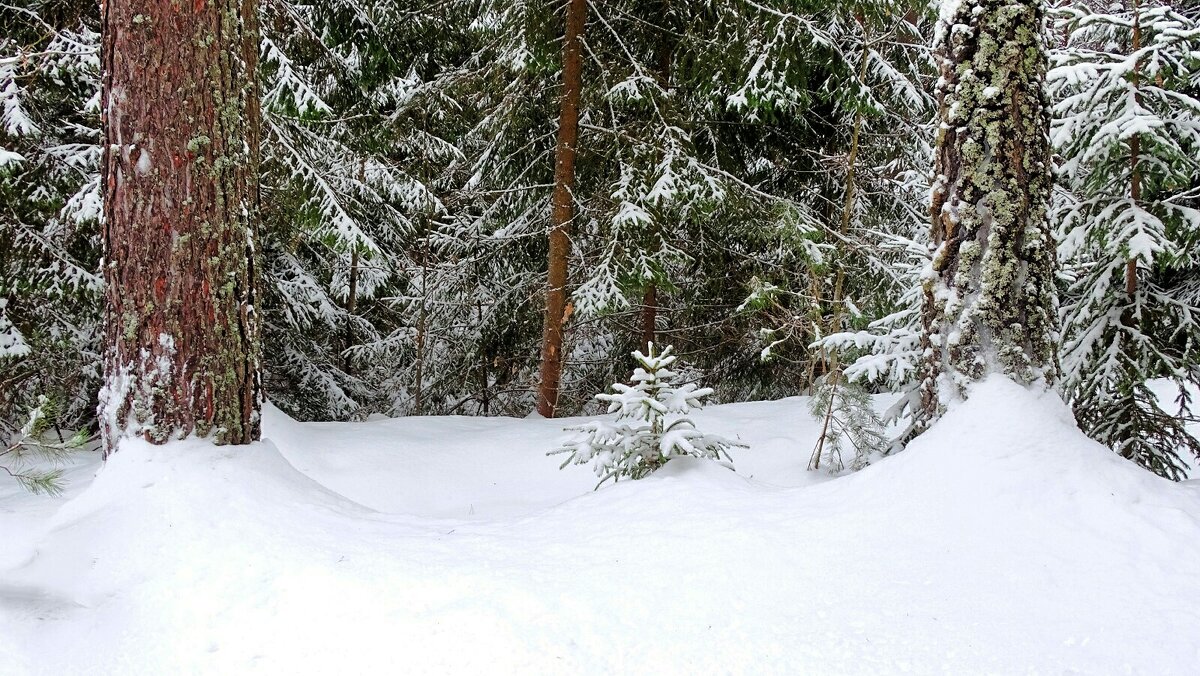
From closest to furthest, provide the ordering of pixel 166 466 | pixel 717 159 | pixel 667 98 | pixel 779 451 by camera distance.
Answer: pixel 166 466
pixel 779 451
pixel 667 98
pixel 717 159

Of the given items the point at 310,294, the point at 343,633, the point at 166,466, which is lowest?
the point at 343,633

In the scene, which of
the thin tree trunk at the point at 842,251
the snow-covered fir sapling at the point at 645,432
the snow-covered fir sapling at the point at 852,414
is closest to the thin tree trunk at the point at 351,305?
the thin tree trunk at the point at 842,251

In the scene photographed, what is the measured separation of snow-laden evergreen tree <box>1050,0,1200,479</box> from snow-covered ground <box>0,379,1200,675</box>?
5.36ft

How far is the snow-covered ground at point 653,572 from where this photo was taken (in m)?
1.87

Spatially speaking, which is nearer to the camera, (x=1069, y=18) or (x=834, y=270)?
(x=1069, y=18)

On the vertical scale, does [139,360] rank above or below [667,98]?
below

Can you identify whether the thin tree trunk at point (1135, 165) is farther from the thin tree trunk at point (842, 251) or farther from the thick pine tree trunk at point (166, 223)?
the thick pine tree trunk at point (166, 223)

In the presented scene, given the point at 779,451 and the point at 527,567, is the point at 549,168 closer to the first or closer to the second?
the point at 779,451

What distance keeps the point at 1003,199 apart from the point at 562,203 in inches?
216

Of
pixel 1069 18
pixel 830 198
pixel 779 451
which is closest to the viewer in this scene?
pixel 1069 18

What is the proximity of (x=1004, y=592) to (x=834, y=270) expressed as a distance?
19.8 ft

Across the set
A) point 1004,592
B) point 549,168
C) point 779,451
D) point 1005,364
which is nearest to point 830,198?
point 549,168

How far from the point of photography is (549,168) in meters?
8.66

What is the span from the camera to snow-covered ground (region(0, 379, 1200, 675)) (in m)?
1.87
